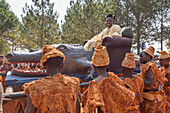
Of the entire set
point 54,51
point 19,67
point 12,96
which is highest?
point 54,51

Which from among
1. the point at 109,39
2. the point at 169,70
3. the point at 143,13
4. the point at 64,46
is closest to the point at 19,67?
the point at 64,46

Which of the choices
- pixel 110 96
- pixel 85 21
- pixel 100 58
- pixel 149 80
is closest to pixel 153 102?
pixel 149 80

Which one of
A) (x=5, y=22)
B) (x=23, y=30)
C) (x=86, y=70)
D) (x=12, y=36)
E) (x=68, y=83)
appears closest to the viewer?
(x=68, y=83)

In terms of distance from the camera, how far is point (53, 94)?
4.17 ft

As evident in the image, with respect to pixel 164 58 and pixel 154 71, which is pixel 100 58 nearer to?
pixel 154 71

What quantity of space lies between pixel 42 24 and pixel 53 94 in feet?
42.4

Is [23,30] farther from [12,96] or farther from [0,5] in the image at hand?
[12,96]

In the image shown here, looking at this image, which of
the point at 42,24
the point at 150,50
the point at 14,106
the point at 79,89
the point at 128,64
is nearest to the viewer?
the point at 79,89

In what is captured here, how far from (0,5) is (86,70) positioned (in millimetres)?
17679

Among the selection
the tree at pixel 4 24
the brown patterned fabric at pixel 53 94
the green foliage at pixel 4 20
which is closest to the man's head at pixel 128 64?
the brown patterned fabric at pixel 53 94

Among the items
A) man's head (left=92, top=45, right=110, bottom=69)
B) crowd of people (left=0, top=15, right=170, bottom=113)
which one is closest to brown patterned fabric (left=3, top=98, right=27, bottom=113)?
crowd of people (left=0, top=15, right=170, bottom=113)

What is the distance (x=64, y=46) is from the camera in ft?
11.2

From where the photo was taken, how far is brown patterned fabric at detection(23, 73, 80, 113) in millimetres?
1232

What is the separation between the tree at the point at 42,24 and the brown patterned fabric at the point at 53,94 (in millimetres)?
11976
